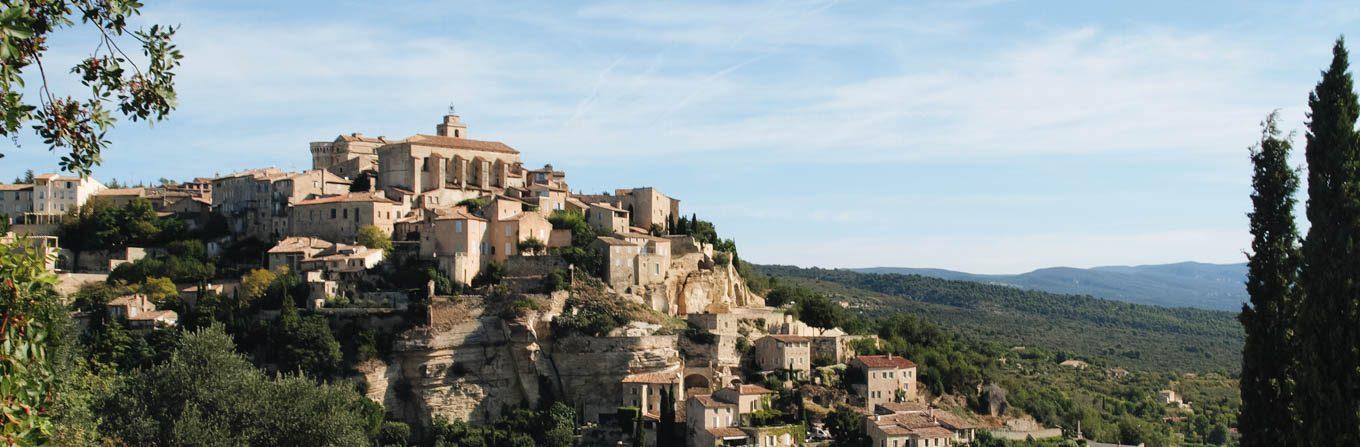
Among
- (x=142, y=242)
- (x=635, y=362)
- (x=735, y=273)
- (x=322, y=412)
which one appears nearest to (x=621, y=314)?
(x=635, y=362)

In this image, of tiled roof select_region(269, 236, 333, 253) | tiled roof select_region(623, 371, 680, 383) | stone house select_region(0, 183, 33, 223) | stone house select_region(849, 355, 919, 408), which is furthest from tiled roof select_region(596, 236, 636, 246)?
A: stone house select_region(0, 183, 33, 223)

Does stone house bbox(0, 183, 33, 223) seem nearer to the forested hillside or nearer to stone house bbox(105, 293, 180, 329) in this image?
stone house bbox(105, 293, 180, 329)

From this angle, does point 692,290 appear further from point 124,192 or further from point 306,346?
point 124,192

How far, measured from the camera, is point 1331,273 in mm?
16359

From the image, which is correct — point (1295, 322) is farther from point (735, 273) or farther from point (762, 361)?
point (735, 273)

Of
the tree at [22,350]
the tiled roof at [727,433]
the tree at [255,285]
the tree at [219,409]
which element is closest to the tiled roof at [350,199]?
the tree at [255,285]

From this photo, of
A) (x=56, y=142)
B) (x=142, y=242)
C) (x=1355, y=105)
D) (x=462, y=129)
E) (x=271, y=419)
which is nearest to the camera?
(x=56, y=142)

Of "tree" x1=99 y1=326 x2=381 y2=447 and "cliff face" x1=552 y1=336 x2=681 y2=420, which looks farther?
"cliff face" x1=552 y1=336 x2=681 y2=420

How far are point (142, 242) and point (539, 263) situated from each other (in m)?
22.0

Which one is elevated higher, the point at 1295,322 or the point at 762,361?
the point at 1295,322

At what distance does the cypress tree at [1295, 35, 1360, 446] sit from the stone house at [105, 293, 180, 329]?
47.2 m

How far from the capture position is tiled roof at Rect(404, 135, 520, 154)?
65.0 meters

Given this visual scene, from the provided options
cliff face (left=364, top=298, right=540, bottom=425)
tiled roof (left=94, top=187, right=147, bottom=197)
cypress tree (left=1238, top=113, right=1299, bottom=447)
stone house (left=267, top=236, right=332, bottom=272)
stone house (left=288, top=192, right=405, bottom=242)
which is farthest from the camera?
tiled roof (left=94, top=187, right=147, bottom=197)

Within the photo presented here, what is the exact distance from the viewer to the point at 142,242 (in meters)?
62.3
